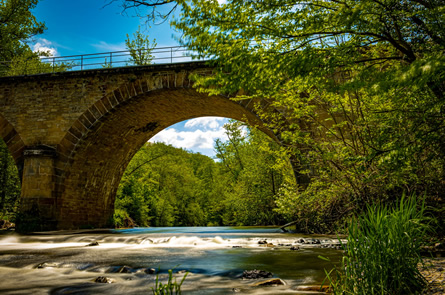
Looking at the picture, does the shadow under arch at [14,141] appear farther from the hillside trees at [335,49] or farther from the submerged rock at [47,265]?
the hillside trees at [335,49]

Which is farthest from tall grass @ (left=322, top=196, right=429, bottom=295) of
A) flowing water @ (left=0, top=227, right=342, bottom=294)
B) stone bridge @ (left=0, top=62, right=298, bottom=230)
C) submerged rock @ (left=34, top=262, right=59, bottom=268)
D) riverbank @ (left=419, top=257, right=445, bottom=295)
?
stone bridge @ (left=0, top=62, right=298, bottom=230)

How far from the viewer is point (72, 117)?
13414 mm

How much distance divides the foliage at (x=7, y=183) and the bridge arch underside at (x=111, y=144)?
9.92 meters

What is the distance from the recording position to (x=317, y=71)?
383 cm

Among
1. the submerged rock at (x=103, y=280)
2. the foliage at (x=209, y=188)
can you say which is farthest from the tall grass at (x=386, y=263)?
the foliage at (x=209, y=188)

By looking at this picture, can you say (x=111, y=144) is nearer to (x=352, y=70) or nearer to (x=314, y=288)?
(x=352, y=70)

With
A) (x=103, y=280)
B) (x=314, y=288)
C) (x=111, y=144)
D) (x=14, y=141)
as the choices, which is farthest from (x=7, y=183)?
(x=314, y=288)

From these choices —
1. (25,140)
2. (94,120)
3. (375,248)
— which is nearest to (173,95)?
(94,120)

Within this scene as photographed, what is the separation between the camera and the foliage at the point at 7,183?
22.5 meters

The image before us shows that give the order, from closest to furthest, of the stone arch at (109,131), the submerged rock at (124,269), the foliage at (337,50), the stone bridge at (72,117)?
the foliage at (337,50) → the submerged rock at (124,269) → the stone bridge at (72,117) → the stone arch at (109,131)

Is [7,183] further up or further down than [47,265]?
further up

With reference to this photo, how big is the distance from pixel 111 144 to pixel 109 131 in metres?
1.08

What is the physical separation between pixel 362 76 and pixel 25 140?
13.7 metres

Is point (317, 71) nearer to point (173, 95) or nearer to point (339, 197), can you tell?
point (339, 197)
